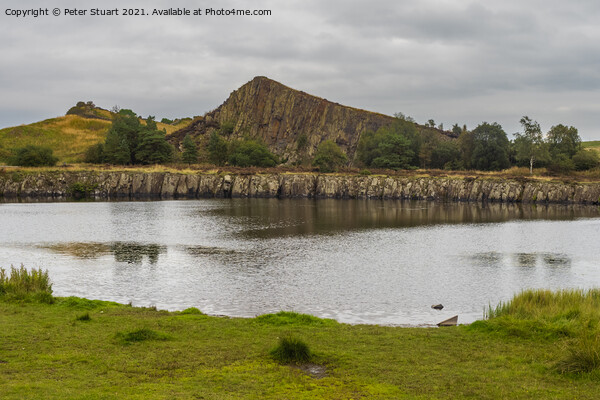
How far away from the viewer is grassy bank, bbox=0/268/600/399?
11742mm

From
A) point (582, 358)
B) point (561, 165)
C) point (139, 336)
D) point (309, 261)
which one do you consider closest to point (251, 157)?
point (561, 165)

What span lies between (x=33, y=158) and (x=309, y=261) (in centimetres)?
11525

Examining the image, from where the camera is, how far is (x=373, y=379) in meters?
12.8

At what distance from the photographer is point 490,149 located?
138 meters

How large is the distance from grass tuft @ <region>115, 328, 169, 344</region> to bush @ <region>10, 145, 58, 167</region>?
128943mm

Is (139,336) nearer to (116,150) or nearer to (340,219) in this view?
(340,219)

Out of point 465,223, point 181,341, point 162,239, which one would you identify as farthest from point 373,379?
point 465,223

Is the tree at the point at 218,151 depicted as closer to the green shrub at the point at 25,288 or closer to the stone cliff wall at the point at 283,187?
the stone cliff wall at the point at 283,187

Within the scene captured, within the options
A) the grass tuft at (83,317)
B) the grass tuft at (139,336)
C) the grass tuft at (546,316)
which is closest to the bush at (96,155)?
the grass tuft at (83,317)

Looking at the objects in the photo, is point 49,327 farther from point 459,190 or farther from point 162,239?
point 459,190

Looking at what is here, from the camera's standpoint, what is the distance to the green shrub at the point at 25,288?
22000 mm

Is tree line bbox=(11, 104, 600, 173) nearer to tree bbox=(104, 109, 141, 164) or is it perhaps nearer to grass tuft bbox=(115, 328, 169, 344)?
tree bbox=(104, 109, 141, 164)

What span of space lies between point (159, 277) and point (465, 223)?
46192 millimetres

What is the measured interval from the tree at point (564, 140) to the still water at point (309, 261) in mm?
72342
